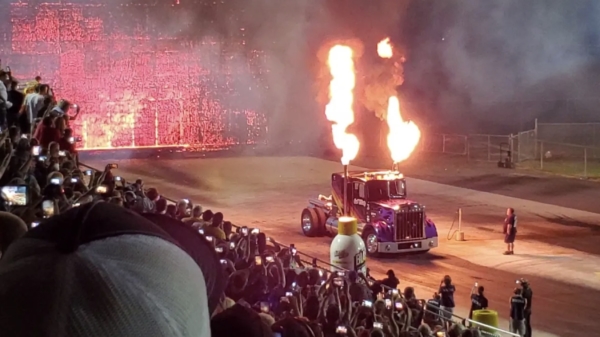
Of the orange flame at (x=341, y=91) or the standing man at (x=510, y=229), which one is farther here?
the orange flame at (x=341, y=91)

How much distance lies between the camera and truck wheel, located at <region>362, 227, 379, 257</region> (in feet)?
56.9

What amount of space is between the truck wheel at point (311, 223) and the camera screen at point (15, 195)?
482 inches

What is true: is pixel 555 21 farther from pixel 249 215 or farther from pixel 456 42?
pixel 249 215

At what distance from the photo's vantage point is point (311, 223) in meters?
19.3

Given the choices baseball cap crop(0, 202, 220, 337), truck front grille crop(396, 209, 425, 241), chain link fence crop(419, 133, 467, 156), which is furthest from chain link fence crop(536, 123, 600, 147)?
baseball cap crop(0, 202, 220, 337)

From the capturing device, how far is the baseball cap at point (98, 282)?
4.70 ft

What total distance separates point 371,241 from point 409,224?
2.85 feet

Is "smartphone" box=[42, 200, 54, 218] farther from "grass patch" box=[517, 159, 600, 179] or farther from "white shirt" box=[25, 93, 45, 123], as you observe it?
"grass patch" box=[517, 159, 600, 179]

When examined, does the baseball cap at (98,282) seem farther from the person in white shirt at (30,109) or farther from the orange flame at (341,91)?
the orange flame at (341,91)

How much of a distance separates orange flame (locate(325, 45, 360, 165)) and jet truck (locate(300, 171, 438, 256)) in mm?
800

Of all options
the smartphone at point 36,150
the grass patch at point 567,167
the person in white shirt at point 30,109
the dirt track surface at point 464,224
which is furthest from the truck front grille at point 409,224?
the grass patch at point 567,167

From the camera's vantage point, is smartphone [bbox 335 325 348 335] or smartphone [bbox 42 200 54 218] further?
smartphone [bbox 42 200 54 218]

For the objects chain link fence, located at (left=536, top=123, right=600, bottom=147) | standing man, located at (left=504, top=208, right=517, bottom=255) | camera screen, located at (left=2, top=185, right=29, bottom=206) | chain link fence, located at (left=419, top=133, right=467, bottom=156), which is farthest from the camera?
chain link fence, located at (left=419, top=133, right=467, bottom=156)

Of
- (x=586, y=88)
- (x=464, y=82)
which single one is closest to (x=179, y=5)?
(x=464, y=82)
